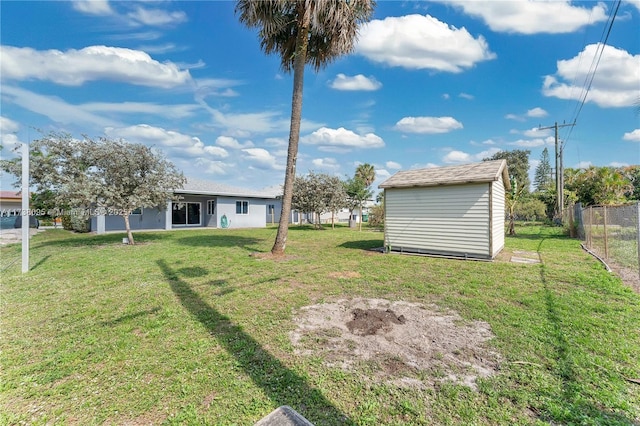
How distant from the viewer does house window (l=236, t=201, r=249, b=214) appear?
2405cm

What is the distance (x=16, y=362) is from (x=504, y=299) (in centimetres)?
684

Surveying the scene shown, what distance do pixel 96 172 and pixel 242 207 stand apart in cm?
1354

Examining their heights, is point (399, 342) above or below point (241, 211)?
below

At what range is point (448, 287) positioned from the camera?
584 centimetres

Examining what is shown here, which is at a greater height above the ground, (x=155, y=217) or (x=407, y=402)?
(x=155, y=217)

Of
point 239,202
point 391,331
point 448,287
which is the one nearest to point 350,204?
point 239,202

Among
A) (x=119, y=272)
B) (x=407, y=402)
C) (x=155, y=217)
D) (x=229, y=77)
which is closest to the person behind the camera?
(x=407, y=402)

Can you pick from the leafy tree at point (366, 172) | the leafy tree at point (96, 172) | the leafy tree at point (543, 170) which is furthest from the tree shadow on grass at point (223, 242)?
the leafy tree at point (543, 170)

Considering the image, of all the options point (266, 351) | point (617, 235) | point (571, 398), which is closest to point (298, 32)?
point (266, 351)

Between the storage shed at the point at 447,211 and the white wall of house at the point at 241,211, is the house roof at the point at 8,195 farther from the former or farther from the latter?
the storage shed at the point at 447,211

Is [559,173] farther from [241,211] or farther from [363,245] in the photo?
[241,211]

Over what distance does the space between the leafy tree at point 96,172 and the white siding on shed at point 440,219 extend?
32.5 feet

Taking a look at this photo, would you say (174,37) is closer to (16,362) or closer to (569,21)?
(16,362)

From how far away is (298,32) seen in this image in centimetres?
893
